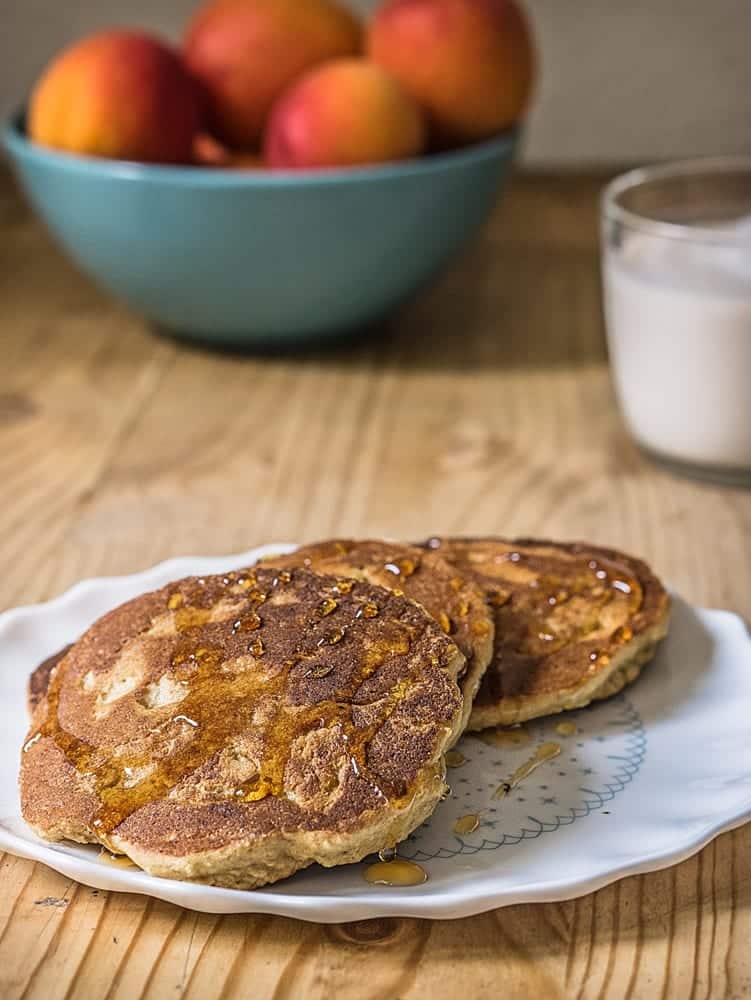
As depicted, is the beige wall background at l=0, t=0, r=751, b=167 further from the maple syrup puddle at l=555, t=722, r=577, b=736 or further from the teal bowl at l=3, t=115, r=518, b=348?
the maple syrup puddle at l=555, t=722, r=577, b=736

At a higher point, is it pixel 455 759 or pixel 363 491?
pixel 455 759

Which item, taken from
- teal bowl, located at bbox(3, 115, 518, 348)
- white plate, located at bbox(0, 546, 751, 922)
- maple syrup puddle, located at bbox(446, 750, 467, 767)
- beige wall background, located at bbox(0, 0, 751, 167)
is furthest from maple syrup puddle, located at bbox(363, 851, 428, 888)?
beige wall background, located at bbox(0, 0, 751, 167)

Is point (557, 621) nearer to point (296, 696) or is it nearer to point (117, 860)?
point (296, 696)

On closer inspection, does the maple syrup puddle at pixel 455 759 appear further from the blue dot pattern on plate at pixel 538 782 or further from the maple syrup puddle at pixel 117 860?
the maple syrup puddle at pixel 117 860

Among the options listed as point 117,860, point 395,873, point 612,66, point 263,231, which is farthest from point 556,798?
point 612,66

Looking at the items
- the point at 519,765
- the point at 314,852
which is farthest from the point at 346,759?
→ the point at 519,765

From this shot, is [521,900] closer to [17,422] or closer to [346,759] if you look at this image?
[346,759]
